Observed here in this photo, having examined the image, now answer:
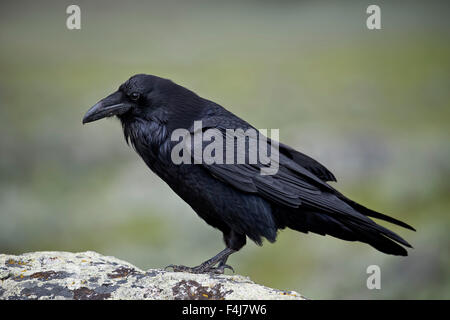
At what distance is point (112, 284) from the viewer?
3008 mm

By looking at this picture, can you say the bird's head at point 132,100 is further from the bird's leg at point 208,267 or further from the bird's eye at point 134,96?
the bird's leg at point 208,267

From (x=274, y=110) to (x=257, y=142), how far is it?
3.41 meters

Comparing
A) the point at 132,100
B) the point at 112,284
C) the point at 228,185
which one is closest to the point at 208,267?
the point at 228,185

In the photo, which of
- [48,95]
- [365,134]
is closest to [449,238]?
[365,134]

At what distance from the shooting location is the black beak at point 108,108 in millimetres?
3400

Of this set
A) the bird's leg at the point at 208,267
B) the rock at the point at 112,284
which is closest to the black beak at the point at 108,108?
the rock at the point at 112,284

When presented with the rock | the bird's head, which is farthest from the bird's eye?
the rock

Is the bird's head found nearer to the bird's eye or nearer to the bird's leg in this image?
the bird's eye

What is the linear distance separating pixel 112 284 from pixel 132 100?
110 centimetres

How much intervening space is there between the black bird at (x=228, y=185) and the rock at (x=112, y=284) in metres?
0.36

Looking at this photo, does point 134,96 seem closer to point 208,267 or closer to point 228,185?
point 228,185

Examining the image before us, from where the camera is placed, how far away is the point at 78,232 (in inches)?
241

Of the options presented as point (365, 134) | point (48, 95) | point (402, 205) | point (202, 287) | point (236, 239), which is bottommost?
point (202, 287)

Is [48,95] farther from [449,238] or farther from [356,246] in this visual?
[449,238]
